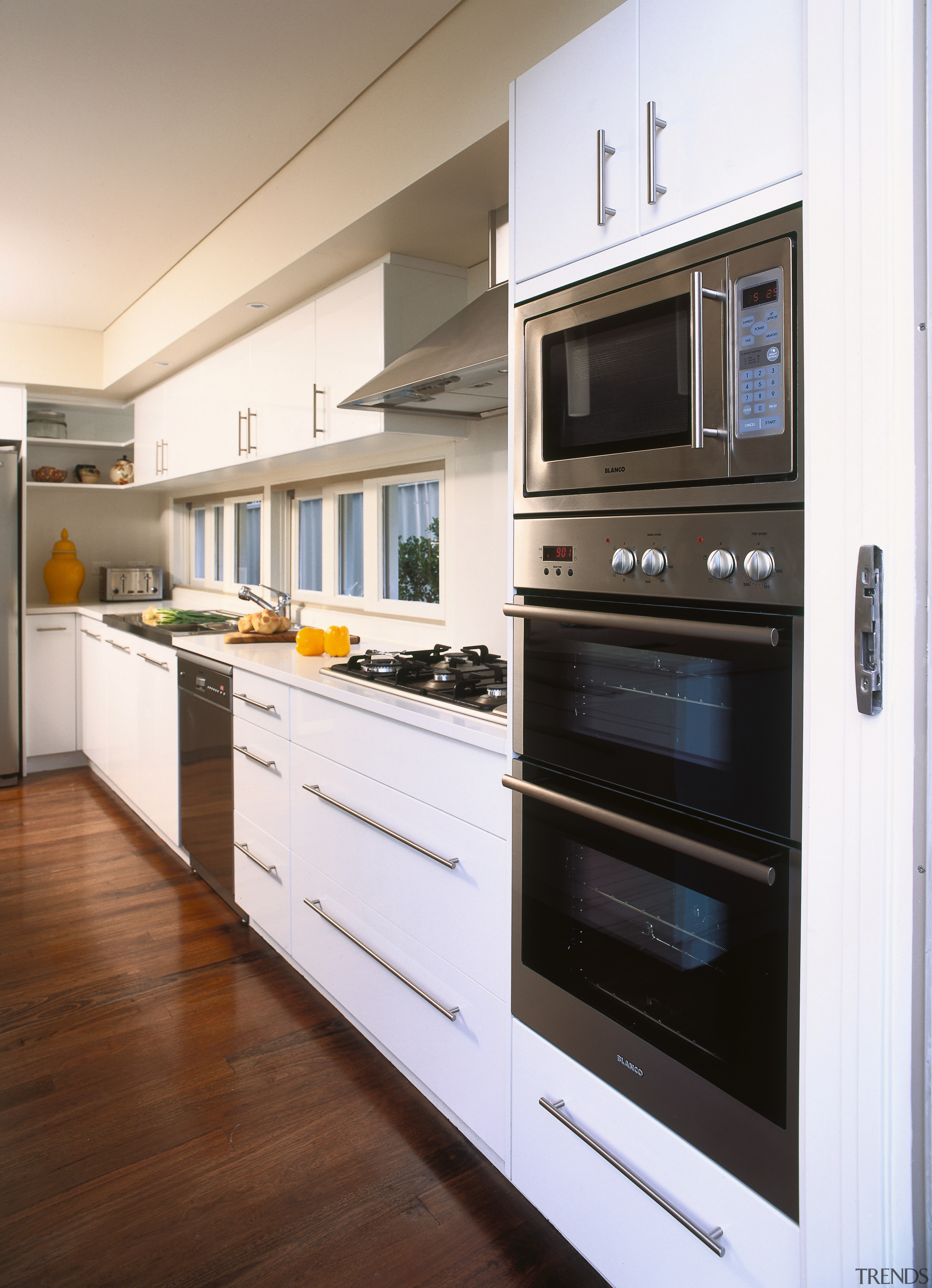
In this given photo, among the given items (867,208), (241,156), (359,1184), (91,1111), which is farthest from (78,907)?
(867,208)

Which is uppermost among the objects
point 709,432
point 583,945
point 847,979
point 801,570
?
point 709,432

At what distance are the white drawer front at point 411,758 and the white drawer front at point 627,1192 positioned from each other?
42 cm

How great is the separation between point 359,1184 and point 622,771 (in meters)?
1.07

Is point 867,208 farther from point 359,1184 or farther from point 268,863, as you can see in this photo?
point 268,863

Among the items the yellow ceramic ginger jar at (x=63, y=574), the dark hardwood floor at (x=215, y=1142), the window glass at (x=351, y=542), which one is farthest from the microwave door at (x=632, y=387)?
the yellow ceramic ginger jar at (x=63, y=574)

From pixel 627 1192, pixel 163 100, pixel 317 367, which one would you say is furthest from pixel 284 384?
pixel 627 1192

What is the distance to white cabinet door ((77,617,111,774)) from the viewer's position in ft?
14.7

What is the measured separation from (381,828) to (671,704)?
96cm

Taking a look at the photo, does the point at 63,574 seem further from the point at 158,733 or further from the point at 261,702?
the point at 261,702

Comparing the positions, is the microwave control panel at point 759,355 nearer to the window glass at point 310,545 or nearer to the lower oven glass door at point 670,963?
the lower oven glass door at point 670,963

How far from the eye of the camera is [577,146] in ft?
4.68

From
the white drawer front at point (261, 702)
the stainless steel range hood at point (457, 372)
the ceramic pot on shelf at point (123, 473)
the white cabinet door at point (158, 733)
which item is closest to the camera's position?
the stainless steel range hood at point (457, 372)

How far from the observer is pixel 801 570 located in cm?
108

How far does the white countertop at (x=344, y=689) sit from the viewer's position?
1717 millimetres
